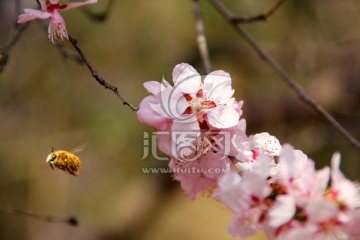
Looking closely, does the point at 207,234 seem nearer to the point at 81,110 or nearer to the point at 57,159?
the point at 81,110

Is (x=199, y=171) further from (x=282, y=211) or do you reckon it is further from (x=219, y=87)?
(x=282, y=211)

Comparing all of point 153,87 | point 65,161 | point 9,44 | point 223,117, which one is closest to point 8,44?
point 9,44

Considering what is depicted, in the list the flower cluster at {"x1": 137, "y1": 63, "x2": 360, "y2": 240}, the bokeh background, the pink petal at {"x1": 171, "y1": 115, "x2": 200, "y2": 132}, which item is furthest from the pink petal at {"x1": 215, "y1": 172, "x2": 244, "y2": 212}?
the bokeh background

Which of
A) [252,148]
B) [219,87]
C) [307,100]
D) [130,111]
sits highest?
[219,87]

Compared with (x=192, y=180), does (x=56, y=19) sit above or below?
above

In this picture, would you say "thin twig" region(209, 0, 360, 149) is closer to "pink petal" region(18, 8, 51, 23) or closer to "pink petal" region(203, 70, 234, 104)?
"pink petal" region(203, 70, 234, 104)

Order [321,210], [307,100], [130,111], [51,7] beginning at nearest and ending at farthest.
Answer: [321,210]
[51,7]
[307,100]
[130,111]

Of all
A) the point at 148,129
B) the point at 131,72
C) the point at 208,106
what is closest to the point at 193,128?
the point at 208,106
